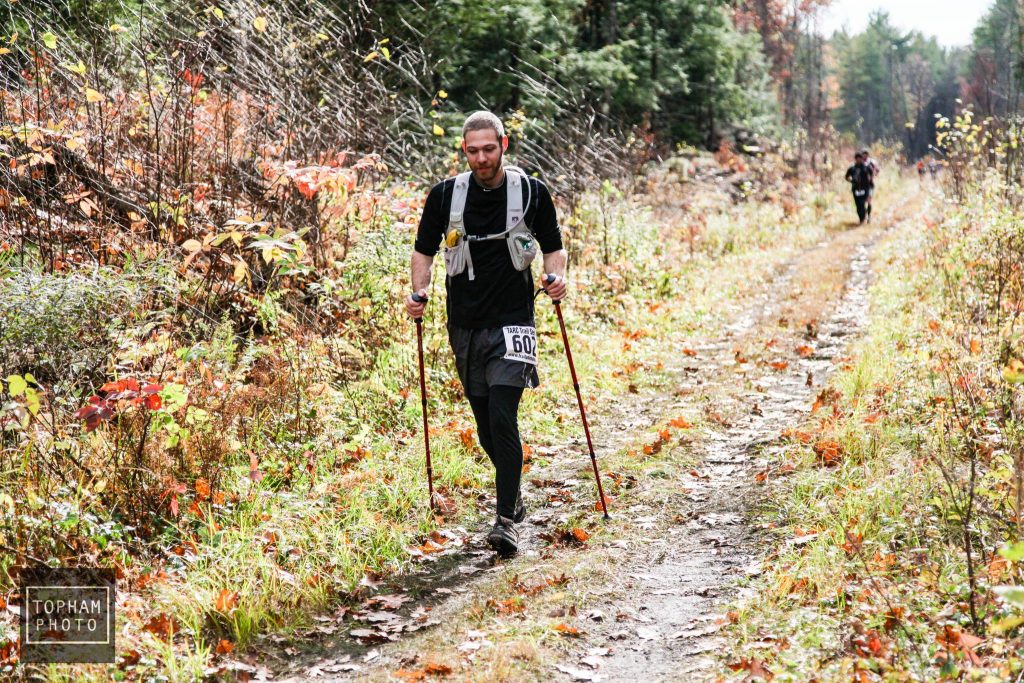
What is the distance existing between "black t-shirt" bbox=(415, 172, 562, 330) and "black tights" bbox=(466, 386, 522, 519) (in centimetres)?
45

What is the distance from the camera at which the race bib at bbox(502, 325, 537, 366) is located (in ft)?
15.8

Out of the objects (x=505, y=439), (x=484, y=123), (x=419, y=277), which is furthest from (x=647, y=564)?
(x=484, y=123)

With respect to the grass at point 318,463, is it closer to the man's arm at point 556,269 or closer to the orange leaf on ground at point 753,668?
the orange leaf on ground at point 753,668

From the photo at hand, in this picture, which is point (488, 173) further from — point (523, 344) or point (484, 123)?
point (523, 344)

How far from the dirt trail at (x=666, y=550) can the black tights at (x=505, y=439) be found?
37 cm

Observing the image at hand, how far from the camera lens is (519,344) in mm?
4848

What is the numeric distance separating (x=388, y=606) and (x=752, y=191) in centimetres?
1901

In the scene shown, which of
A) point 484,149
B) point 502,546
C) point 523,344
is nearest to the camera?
point 484,149

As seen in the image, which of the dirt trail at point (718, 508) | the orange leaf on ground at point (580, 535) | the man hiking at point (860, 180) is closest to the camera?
the dirt trail at point (718, 508)

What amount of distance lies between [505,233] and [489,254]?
0.16m

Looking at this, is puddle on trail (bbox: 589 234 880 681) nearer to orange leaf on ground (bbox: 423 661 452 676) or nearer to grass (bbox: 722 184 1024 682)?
grass (bbox: 722 184 1024 682)

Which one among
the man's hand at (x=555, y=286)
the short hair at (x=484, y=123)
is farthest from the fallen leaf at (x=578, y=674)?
the short hair at (x=484, y=123)

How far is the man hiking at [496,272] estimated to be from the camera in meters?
4.79

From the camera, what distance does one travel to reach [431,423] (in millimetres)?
6930
